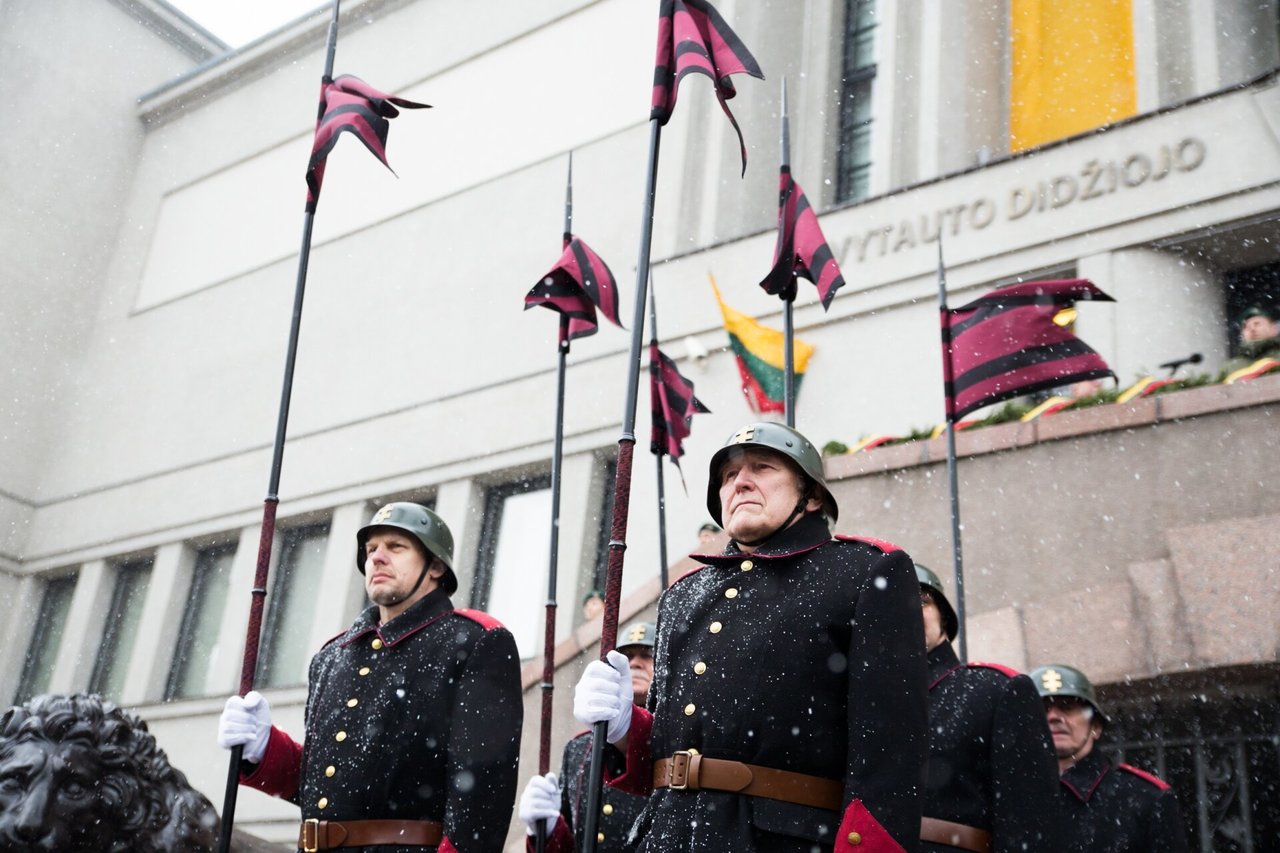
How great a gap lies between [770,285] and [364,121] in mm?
1883

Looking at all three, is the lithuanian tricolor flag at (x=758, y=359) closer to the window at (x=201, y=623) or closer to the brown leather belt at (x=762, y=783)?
the brown leather belt at (x=762, y=783)

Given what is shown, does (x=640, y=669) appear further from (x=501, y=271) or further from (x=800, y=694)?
(x=501, y=271)

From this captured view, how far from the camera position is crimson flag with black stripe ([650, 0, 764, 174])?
5.07 m

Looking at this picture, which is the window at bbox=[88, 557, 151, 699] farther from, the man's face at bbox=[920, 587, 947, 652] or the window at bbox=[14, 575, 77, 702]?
the man's face at bbox=[920, 587, 947, 652]

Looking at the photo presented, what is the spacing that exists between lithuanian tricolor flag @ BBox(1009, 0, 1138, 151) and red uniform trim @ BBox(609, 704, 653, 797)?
1082 centimetres

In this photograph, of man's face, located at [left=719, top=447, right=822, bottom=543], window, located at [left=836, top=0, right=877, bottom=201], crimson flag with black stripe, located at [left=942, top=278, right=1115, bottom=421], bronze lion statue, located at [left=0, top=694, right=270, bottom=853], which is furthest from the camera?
window, located at [left=836, top=0, right=877, bottom=201]

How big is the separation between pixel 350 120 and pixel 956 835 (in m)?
3.57

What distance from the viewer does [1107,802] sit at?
5879mm

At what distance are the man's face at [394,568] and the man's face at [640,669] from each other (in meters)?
1.61

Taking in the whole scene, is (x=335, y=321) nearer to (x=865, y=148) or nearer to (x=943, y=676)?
(x=865, y=148)

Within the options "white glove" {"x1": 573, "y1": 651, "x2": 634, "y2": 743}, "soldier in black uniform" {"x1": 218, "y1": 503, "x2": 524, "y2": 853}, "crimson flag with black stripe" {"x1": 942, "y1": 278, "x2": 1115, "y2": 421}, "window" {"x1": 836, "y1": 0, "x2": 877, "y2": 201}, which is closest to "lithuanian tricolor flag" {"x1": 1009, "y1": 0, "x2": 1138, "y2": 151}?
"window" {"x1": 836, "y1": 0, "x2": 877, "y2": 201}

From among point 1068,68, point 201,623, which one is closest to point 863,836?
point 1068,68

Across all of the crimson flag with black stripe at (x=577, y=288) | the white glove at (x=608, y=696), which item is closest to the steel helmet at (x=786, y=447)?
the white glove at (x=608, y=696)

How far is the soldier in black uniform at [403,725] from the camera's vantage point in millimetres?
4445
